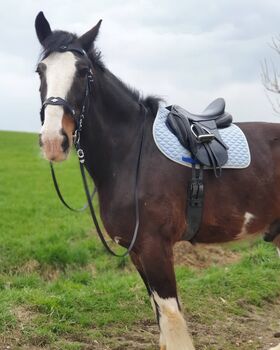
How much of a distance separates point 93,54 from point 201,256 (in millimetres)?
5277

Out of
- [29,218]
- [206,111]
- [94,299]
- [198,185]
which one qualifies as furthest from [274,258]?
[29,218]

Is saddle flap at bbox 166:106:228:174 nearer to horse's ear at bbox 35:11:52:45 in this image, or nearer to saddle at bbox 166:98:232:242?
saddle at bbox 166:98:232:242

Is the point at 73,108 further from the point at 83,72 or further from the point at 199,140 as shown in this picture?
the point at 199,140

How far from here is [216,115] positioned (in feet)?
14.8

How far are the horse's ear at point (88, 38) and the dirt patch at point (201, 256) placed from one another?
4834 millimetres

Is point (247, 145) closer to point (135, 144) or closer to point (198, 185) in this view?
point (198, 185)

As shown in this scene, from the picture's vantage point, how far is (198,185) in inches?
153

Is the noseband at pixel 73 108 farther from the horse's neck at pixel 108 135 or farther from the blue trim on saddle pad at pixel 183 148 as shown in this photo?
the blue trim on saddle pad at pixel 183 148

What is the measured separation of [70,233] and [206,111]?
→ 17.4ft

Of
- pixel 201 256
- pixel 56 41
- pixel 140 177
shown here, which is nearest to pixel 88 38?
pixel 56 41

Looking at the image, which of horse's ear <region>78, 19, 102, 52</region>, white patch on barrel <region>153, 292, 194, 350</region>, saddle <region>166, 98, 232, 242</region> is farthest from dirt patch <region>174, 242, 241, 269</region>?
horse's ear <region>78, 19, 102, 52</region>

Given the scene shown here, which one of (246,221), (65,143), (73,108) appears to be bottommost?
(246,221)

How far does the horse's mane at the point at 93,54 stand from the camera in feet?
11.8

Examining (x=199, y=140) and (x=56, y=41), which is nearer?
(x=56, y=41)
